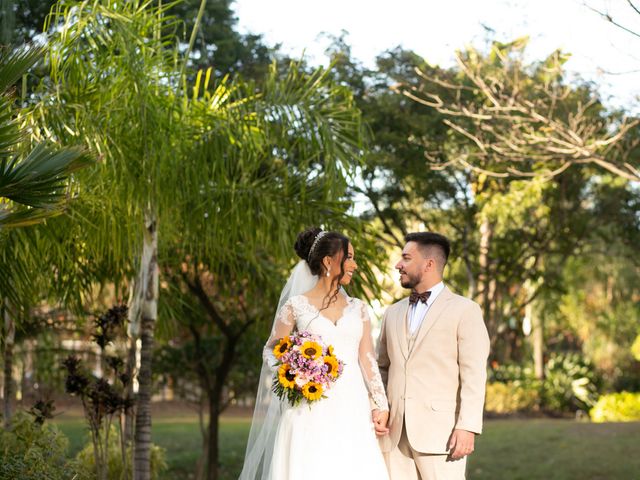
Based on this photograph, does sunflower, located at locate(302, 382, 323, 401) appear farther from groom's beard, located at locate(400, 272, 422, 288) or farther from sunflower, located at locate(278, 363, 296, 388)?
groom's beard, located at locate(400, 272, 422, 288)

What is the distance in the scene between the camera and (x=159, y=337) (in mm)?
12680

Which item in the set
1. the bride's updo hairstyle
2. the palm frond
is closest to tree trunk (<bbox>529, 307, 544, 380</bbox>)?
the bride's updo hairstyle

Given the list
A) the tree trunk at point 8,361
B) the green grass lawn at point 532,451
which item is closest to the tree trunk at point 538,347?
the green grass lawn at point 532,451

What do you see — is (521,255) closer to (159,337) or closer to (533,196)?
(533,196)

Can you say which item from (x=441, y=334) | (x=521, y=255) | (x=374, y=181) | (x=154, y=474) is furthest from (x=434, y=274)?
(x=521, y=255)

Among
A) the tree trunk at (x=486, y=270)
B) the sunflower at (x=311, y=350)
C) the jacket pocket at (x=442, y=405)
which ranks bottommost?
the jacket pocket at (x=442, y=405)

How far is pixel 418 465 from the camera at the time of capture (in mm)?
5887

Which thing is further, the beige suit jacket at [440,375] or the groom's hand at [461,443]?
the beige suit jacket at [440,375]

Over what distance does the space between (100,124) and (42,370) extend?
8.66m

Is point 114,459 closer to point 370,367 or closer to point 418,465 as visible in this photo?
point 370,367

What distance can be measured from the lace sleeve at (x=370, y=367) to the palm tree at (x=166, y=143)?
2838 mm

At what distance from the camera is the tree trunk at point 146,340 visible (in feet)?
30.4

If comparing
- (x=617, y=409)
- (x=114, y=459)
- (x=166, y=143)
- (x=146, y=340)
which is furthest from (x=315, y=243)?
(x=617, y=409)

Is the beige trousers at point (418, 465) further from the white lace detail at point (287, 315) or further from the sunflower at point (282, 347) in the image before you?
the white lace detail at point (287, 315)
